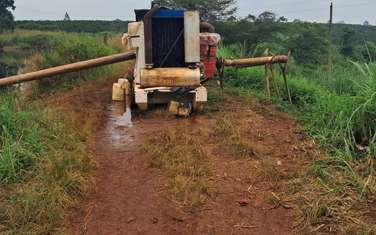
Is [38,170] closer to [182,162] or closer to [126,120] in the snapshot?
[182,162]

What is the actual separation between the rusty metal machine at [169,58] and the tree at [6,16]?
2829 centimetres

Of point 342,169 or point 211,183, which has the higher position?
point 342,169

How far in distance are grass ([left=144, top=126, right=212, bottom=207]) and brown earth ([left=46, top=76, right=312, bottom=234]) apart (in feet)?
0.23

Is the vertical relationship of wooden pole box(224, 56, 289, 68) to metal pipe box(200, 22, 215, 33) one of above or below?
below

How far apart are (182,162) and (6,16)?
106 ft

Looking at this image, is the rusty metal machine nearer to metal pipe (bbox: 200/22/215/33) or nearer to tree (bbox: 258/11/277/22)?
metal pipe (bbox: 200/22/215/33)

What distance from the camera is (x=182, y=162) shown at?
14.7 feet

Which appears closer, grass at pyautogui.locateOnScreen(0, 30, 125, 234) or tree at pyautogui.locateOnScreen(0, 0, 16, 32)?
grass at pyautogui.locateOnScreen(0, 30, 125, 234)

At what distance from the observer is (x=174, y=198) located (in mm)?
3832

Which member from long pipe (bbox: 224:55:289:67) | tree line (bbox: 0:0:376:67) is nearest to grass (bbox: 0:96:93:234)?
long pipe (bbox: 224:55:289:67)

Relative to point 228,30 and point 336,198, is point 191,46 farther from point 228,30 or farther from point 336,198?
point 228,30

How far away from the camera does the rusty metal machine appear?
6527 millimetres

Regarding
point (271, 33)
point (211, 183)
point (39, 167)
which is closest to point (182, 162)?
point (211, 183)

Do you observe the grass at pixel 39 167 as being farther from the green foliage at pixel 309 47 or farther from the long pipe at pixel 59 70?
the green foliage at pixel 309 47
